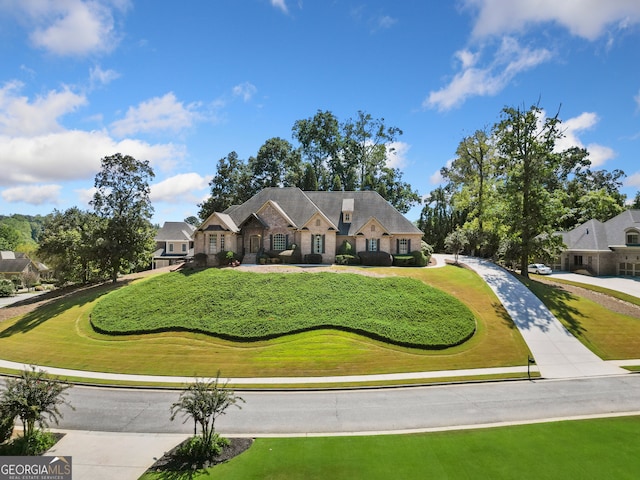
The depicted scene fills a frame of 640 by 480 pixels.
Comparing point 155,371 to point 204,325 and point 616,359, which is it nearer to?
point 204,325

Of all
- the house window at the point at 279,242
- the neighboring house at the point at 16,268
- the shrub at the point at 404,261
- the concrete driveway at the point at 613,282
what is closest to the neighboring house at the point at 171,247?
the house window at the point at 279,242

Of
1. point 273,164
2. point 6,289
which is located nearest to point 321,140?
point 273,164

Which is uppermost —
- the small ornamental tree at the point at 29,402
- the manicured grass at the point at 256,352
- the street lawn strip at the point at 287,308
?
the street lawn strip at the point at 287,308

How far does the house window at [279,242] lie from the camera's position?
44906mm

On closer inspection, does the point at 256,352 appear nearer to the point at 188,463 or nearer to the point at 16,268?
the point at 188,463

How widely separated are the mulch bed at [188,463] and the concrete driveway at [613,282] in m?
39.3

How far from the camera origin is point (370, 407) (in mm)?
18188

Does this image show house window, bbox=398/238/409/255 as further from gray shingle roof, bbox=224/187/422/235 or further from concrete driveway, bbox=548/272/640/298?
concrete driveway, bbox=548/272/640/298

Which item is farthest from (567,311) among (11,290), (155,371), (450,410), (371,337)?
(11,290)

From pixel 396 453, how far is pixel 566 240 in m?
52.7

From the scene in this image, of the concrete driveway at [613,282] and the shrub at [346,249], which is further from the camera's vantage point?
the shrub at [346,249]

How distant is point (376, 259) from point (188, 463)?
3329 cm

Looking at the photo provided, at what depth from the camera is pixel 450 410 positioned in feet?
58.5

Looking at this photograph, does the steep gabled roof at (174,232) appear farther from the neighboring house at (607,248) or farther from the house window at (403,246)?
the neighboring house at (607,248)
